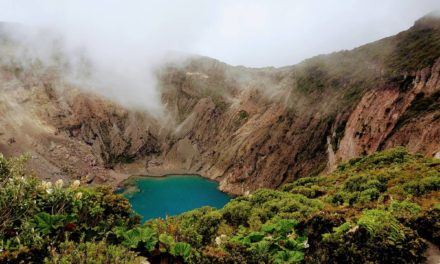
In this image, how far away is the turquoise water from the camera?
8897 cm

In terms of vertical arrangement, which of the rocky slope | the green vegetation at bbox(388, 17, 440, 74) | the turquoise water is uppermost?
the green vegetation at bbox(388, 17, 440, 74)

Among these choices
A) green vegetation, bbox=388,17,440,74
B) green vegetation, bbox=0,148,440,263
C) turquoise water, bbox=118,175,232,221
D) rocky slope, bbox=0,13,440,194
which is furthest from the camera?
turquoise water, bbox=118,175,232,221

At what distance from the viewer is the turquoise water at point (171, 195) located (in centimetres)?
8897

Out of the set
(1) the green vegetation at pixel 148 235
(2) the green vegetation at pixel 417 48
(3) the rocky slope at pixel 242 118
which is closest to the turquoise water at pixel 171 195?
(3) the rocky slope at pixel 242 118

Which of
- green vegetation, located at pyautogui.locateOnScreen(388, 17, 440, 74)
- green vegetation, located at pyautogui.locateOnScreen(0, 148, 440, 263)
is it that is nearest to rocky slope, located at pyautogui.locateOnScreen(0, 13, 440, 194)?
green vegetation, located at pyautogui.locateOnScreen(388, 17, 440, 74)

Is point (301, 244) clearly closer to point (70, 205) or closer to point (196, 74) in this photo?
point (70, 205)

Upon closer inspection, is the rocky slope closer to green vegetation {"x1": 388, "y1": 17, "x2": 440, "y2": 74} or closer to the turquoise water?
green vegetation {"x1": 388, "y1": 17, "x2": 440, "y2": 74}

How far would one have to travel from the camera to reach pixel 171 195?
106 m

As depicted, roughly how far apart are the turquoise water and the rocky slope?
23.9 feet

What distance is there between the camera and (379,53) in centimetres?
10194

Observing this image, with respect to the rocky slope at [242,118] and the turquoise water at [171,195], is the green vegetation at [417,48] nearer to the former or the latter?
the rocky slope at [242,118]

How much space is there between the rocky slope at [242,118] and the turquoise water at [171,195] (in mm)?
7297

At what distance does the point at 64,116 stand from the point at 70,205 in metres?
146

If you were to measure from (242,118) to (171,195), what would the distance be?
54.1 meters
